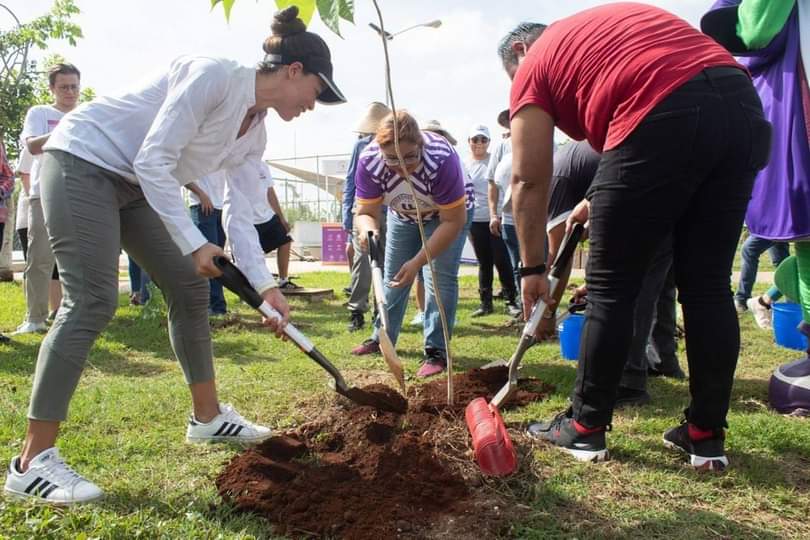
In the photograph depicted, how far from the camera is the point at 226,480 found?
7.29ft

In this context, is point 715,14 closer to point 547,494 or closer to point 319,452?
point 547,494

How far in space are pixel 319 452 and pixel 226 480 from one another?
45cm

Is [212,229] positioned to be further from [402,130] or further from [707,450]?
[707,450]

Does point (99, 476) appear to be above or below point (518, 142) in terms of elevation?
below

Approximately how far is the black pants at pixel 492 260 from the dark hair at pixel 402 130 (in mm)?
3226

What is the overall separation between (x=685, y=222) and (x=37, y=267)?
444 cm

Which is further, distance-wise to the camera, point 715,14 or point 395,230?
point 395,230

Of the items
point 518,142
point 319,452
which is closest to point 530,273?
point 518,142

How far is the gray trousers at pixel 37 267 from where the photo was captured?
4.66m

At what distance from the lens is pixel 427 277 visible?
417cm

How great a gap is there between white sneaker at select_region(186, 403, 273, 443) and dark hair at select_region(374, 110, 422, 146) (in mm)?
1555

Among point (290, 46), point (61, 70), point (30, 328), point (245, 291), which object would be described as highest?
point (61, 70)

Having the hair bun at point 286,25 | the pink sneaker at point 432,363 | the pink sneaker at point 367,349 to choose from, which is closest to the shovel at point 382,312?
the pink sneaker at point 432,363

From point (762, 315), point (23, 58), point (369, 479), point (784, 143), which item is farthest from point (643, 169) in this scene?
point (23, 58)
